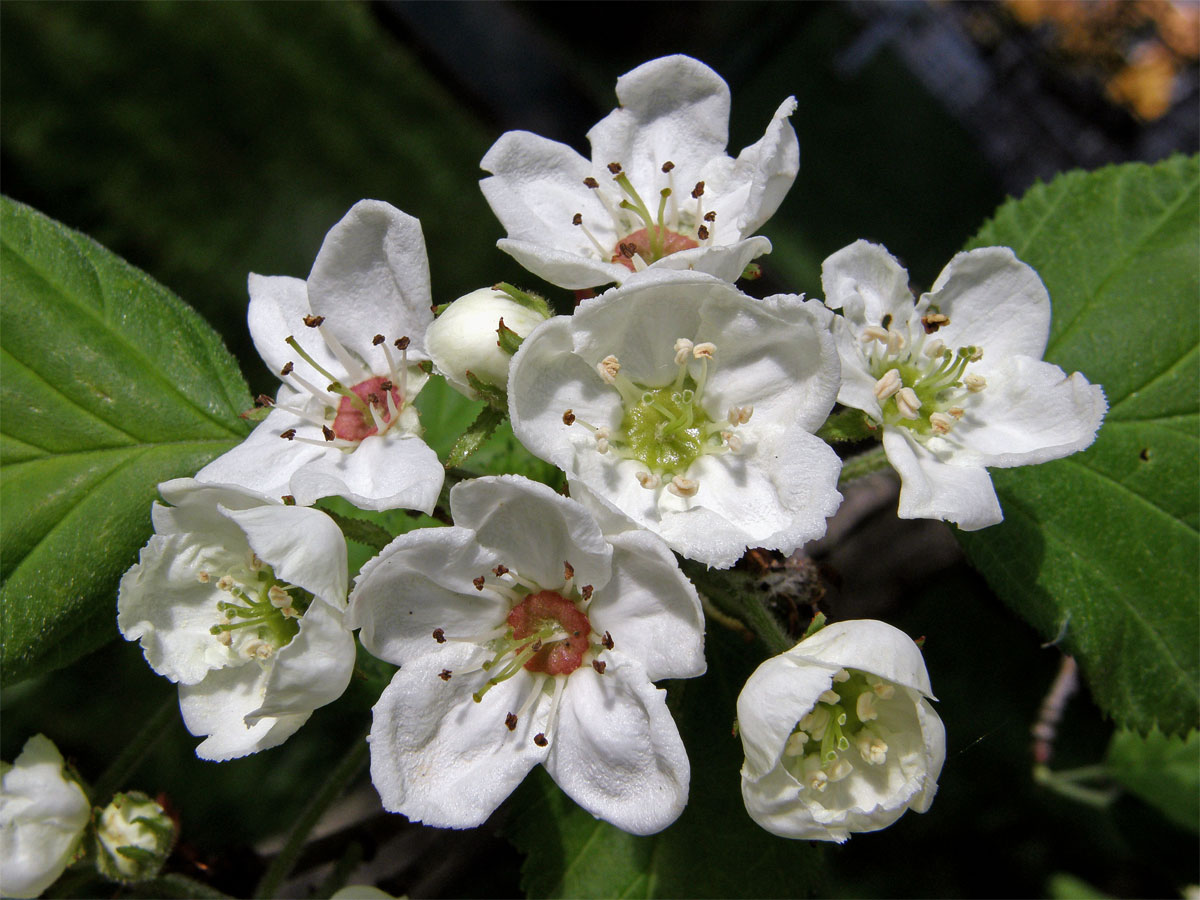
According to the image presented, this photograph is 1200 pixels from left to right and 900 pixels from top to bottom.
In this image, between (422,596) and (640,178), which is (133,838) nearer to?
(422,596)

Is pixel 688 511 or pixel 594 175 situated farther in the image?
pixel 594 175

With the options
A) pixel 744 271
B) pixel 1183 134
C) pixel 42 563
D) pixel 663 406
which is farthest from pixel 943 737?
pixel 1183 134

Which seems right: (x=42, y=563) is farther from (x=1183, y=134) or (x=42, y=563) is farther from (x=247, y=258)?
(x=1183, y=134)

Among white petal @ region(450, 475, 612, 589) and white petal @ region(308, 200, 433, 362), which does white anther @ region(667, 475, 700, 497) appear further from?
white petal @ region(308, 200, 433, 362)

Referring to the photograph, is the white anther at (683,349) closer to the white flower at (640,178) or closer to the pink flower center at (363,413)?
the white flower at (640,178)

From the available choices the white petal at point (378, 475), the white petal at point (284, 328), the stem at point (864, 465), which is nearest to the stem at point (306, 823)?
the white petal at point (378, 475)

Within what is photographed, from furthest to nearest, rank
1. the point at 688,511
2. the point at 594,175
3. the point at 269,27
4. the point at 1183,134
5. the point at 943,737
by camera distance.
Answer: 1. the point at 1183,134
2. the point at 269,27
3. the point at 594,175
4. the point at 688,511
5. the point at 943,737

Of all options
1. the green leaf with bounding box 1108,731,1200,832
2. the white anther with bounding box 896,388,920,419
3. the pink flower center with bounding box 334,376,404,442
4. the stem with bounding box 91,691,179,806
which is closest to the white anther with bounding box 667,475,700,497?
the white anther with bounding box 896,388,920,419
